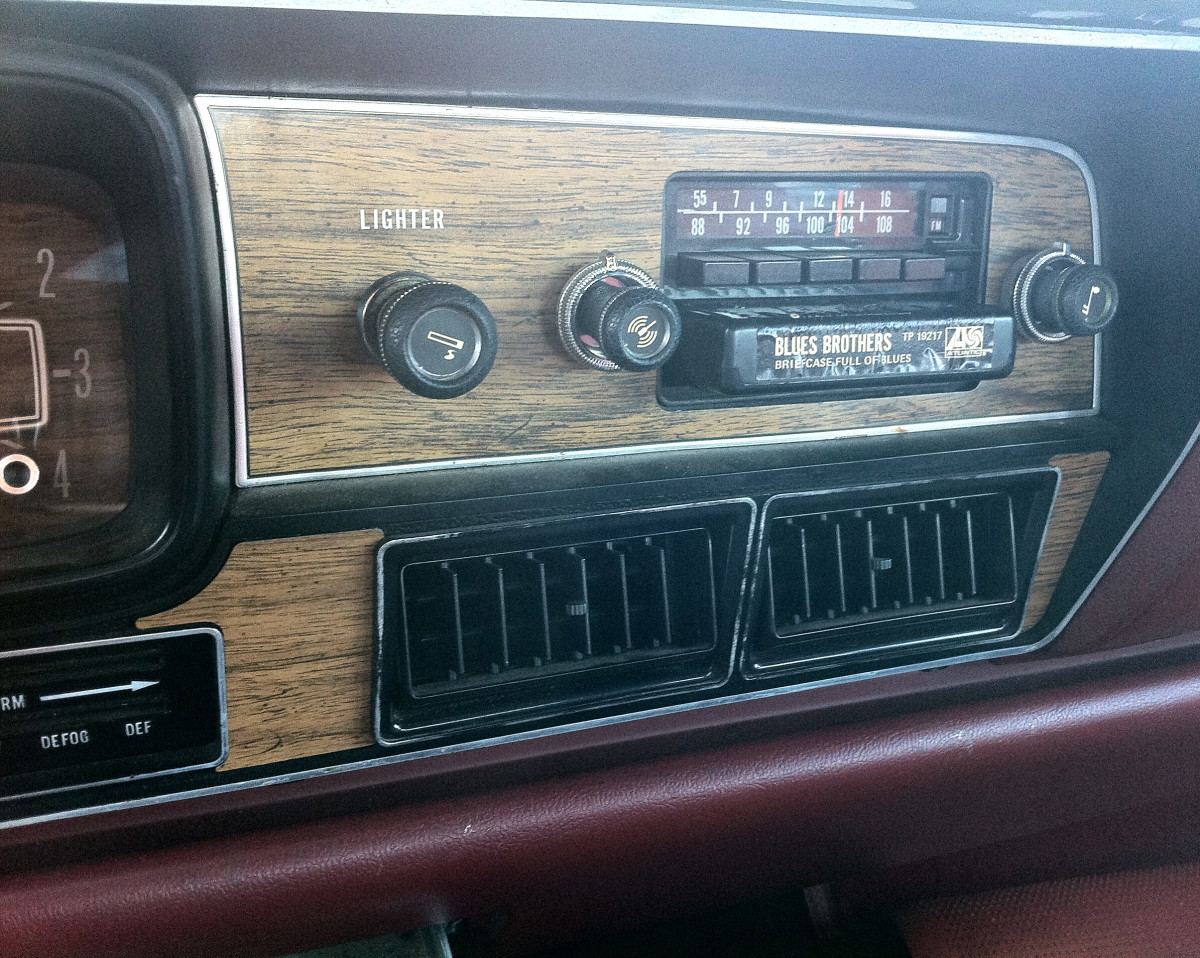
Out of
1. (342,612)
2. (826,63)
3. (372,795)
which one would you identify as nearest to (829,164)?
(826,63)

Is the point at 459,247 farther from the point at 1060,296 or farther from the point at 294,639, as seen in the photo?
the point at 1060,296

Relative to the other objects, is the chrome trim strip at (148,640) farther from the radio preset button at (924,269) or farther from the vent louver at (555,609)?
the radio preset button at (924,269)

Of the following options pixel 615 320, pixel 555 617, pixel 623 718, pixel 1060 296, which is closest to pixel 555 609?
pixel 555 617

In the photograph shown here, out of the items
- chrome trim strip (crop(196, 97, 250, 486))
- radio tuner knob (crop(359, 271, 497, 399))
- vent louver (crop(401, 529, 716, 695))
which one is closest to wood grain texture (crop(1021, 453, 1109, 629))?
vent louver (crop(401, 529, 716, 695))

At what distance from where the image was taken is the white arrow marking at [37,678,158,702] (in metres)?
0.77

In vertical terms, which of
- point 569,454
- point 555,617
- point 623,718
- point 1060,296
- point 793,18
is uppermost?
point 793,18

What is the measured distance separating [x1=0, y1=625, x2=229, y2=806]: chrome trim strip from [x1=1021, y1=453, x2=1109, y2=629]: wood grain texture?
80 cm

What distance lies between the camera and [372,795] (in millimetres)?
901

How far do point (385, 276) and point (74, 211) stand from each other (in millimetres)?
206

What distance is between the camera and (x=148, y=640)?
0.78m

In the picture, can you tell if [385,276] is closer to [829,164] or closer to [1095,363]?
[829,164]

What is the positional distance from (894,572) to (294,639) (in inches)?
22.3

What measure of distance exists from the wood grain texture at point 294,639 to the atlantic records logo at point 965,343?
19.6 inches

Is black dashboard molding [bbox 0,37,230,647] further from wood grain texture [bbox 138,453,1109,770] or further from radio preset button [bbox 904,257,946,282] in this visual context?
radio preset button [bbox 904,257,946,282]
